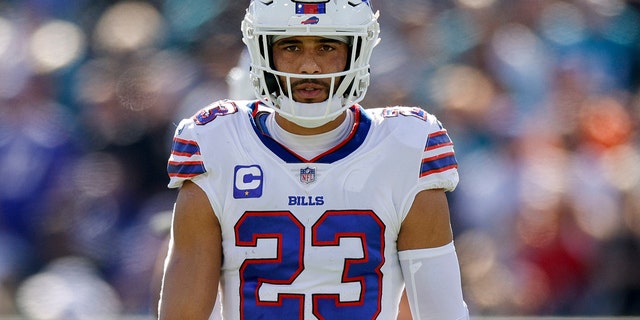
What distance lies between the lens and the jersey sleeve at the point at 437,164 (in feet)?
6.69

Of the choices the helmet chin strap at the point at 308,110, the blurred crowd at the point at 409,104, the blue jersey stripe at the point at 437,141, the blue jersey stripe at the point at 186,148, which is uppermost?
the helmet chin strap at the point at 308,110

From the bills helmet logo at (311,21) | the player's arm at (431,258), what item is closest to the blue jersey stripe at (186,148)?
the bills helmet logo at (311,21)

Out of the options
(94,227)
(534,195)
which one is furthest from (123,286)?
(534,195)

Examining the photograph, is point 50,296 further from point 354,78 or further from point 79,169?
point 354,78

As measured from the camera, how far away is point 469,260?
4391 millimetres

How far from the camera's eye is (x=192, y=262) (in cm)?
202

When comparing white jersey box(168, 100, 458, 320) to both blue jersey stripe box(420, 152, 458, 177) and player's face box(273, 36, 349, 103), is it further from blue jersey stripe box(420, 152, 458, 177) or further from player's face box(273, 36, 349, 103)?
player's face box(273, 36, 349, 103)

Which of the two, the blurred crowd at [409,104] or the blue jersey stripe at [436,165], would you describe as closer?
the blue jersey stripe at [436,165]

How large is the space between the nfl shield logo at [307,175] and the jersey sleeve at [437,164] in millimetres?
218

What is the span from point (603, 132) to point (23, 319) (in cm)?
272

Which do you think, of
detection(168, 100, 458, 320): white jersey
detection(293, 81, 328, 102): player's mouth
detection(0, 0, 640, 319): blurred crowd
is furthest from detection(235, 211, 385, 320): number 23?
detection(0, 0, 640, 319): blurred crowd

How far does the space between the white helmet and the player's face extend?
0.02 meters

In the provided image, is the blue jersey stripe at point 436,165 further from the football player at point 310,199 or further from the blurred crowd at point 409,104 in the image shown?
the blurred crowd at point 409,104

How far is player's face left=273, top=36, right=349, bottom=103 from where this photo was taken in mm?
2049
